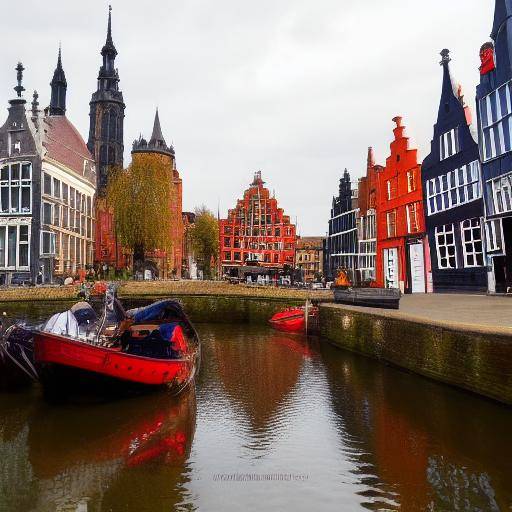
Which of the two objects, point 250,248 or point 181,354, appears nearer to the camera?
point 181,354

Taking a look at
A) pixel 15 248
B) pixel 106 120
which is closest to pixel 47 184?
pixel 15 248

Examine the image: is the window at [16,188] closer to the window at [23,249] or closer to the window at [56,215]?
the window at [23,249]

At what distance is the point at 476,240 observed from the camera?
2584 cm

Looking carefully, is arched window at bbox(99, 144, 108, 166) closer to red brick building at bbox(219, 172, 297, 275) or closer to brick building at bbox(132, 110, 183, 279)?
brick building at bbox(132, 110, 183, 279)

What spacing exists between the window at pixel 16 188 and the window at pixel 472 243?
34.3 m

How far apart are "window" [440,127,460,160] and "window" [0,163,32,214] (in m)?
32.9

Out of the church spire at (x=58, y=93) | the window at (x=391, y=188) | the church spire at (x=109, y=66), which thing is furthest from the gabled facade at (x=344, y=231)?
the church spire at (x=109, y=66)

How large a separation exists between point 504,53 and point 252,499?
22.4 metres

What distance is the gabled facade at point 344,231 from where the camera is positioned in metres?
50.6

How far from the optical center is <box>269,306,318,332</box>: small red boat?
28.8 metres

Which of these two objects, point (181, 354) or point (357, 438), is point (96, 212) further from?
point (357, 438)

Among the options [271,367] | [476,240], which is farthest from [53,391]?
[476,240]

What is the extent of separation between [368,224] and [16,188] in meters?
31.6

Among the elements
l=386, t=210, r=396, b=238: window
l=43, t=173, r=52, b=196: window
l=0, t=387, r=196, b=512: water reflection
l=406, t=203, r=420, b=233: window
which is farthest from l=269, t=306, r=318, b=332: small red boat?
l=43, t=173, r=52, b=196: window
